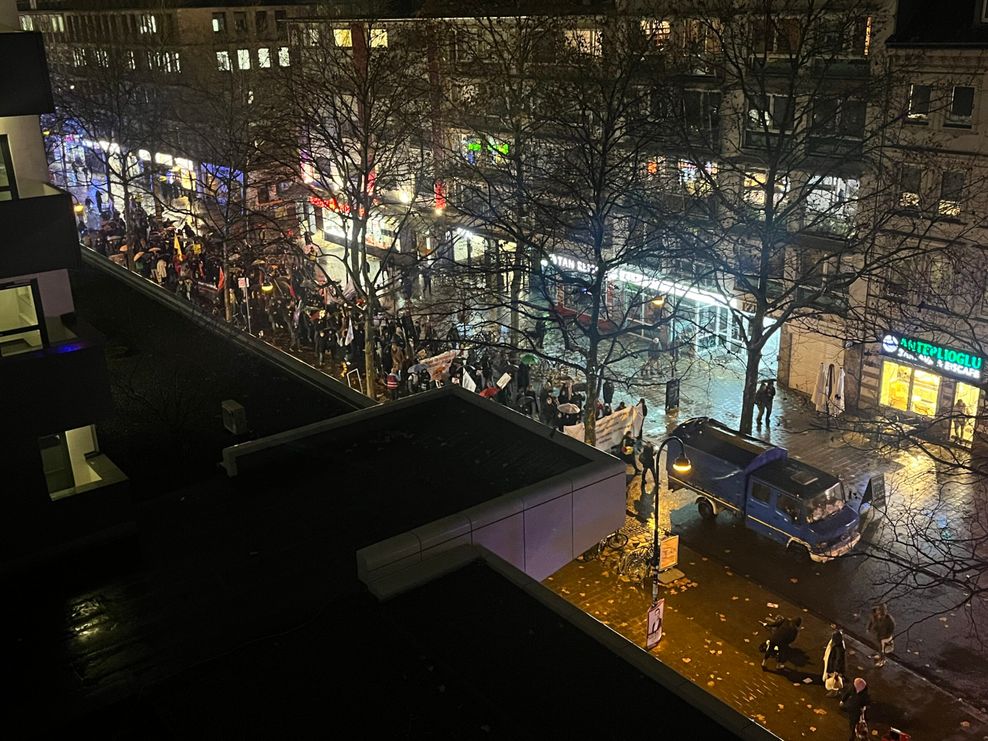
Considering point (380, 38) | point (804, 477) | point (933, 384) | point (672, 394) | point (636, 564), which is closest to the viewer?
point (636, 564)

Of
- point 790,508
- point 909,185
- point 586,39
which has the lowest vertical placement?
point 790,508

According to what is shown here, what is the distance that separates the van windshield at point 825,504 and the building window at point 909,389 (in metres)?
7.73

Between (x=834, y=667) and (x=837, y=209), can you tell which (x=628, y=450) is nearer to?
(x=834, y=667)

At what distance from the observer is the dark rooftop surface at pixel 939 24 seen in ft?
74.9

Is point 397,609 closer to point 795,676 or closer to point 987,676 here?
point 795,676

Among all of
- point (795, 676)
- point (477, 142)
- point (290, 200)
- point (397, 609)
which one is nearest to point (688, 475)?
point (795, 676)

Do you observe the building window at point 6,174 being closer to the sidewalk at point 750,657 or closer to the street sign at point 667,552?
the sidewalk at point 750,657

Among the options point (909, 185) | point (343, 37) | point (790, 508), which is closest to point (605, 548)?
point (790, 508)

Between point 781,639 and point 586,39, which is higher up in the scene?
point 586,39

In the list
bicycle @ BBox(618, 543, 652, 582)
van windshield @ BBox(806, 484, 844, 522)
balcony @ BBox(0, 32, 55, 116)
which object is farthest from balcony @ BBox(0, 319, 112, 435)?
van windshield @ BBox(806, 484, 844, 522)

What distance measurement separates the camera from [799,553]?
19.6 metres

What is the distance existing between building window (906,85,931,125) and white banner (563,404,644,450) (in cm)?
1033

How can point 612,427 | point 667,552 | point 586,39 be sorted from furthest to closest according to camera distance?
point 586,39
point 612,427
point 667,552

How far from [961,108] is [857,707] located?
640 inches
